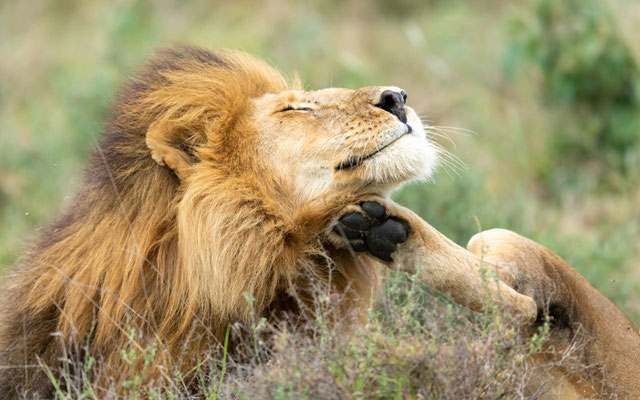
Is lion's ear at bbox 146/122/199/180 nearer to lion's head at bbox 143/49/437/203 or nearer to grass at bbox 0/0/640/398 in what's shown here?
lion's head at bbox 143/49/437/203

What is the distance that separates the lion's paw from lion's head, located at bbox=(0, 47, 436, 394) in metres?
0.11

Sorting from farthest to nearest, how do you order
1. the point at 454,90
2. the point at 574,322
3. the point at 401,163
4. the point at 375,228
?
the point at 454,90 → the point at 574,322 → the point at 401,163 → the point at 375,228

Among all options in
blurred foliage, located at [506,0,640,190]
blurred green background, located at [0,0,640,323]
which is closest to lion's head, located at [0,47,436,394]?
blurred green background, located at [0,0,640,323]

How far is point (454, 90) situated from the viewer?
9.11m

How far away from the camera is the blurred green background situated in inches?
235

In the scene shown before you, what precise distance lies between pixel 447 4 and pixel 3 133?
558 cm

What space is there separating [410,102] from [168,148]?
590cm

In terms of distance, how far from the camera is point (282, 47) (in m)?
10.6

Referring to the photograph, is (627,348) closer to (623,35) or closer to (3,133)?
(623,35)

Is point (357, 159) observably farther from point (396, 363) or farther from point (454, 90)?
point (454, 90)

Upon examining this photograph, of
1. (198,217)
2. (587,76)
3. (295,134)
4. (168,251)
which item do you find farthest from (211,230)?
(587,76)

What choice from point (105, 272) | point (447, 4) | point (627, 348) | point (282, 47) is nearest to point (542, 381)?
point (627, 348)

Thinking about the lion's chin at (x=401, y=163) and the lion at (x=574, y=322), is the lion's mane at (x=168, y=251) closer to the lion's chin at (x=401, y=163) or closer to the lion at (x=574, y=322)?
the lion's chin at (x=401, y=163)

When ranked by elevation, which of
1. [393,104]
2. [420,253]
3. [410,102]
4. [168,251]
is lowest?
[410,102]
